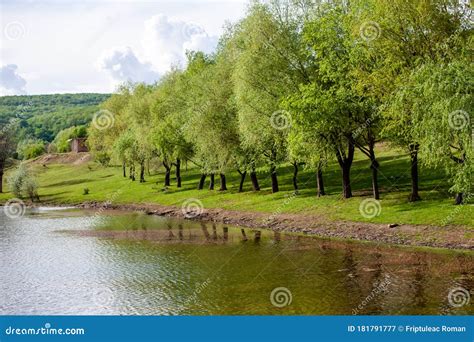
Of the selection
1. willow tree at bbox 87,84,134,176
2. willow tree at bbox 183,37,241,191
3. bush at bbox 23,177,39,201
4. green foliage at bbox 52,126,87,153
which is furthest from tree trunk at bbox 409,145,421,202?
green foliage at bbox 52,126,87,153

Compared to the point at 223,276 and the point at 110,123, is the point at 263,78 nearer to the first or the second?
the point at 223,276

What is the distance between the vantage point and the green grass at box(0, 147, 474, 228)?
41.0 metres

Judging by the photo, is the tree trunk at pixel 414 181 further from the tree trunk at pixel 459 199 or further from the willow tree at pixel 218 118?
the willow tree at pixel 218 118

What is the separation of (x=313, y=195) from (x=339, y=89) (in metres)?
14.2

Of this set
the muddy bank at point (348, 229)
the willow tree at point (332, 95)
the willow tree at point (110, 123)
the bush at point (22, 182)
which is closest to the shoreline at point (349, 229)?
the muddy bank at point (348, 229)

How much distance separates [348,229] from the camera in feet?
138

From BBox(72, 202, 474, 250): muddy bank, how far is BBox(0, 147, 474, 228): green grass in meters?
0.94

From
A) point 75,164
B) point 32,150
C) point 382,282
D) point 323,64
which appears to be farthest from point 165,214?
point 32,150

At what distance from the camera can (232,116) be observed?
62.5m

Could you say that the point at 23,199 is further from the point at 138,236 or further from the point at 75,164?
the point at 138,236

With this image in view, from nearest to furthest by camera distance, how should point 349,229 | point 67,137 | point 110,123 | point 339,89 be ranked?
1. point 349,229
2. point 339,89
3. point 110,123
4. point 67,137

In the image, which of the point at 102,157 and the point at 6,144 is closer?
the point at 6,144

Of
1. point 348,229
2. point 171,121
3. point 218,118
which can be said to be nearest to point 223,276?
point 348,229

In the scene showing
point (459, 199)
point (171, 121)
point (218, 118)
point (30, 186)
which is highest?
point (171, 121)
